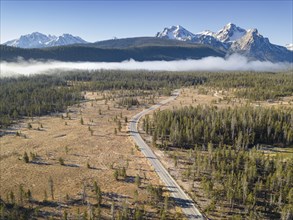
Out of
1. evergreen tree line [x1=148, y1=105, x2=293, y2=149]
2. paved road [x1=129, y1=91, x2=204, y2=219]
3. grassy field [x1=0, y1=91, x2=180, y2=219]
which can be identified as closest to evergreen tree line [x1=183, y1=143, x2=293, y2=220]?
paved road [x1=129, y1=91, x2=204, y2=219]

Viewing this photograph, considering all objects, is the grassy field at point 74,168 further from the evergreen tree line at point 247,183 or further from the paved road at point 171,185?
the evergreen tree line at point 247,183

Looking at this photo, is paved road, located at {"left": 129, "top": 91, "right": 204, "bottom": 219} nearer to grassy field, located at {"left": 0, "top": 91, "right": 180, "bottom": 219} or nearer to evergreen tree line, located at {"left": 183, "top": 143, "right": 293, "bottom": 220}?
grassy field, located at {"left": 0, "top": 91, "right": 180, "bottom": 219}

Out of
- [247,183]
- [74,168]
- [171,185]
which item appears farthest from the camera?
[74,168]

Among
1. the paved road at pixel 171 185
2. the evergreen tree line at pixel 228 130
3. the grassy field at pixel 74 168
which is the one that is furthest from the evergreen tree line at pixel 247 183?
the evergreen tree line at pixel 228 130

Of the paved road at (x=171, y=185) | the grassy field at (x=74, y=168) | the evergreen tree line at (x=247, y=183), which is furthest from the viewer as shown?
the grassy field at (x=74, y=168)

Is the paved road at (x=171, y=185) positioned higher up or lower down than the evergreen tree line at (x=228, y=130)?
lower down

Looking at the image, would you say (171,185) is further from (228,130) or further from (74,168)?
(228,130)

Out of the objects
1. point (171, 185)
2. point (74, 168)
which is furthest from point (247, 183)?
point (74, 168)

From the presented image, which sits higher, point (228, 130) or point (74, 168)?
point (228, 130)

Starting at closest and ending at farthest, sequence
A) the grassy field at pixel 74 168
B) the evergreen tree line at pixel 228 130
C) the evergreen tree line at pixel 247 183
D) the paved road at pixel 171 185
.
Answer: the paved road at pixel 171 185 < the evergreen tree line at pixel 247 183 < the grassy field at pixel 74 168 < the evergreen tree line at pixel 228 130
